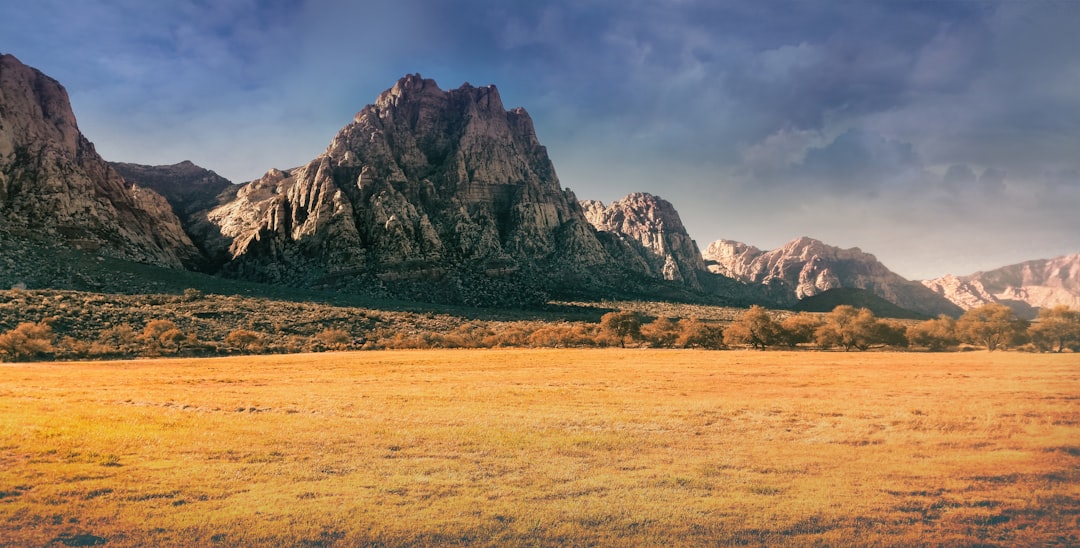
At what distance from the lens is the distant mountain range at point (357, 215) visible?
98.6m

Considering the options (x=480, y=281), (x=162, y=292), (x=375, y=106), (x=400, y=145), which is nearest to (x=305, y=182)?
(x=400, y=145)

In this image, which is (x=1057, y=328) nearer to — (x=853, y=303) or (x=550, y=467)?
(x=550, y=467)

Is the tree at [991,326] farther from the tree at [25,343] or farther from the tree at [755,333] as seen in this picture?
the tree at [25,343]

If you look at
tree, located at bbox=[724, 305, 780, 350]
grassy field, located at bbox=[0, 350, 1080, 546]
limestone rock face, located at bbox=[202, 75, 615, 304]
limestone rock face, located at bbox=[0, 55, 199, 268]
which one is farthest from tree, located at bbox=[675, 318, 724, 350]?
limestone rock face, located at bbox=[0, 55, 199, 268]

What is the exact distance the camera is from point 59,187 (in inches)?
3880

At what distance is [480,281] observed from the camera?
12394 cm

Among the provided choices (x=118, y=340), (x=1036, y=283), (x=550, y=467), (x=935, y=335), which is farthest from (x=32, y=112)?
(x=935, y=335)

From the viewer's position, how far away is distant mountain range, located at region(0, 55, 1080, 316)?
3883 inches

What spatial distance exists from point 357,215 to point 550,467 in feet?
444

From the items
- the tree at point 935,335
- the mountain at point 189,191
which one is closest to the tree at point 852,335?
the tree at point 935,335

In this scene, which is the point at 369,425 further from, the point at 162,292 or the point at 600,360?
the point at 162,292

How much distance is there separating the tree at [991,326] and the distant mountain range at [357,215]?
16483 millimetres

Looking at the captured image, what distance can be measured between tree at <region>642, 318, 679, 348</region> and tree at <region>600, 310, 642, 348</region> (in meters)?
1.30

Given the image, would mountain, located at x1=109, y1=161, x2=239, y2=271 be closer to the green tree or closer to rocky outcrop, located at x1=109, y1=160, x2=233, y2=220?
rocky outcrop, located at x1=109, y1=160, x2=233, y2=220
